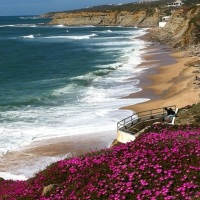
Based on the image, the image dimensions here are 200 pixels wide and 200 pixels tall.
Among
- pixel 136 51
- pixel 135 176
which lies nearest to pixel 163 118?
pixel 135 176

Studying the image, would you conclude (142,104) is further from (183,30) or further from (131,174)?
(183,30)

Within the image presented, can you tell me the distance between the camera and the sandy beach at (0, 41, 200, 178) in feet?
76.3

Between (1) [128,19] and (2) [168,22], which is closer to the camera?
(2) [168,22]

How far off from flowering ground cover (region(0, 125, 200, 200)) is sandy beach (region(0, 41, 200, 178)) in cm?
809

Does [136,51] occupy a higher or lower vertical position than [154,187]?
lower

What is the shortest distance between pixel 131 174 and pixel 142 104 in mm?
22980

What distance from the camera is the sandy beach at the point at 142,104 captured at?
23256 mm

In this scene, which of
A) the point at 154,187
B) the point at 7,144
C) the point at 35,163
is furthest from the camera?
the point at 7,144

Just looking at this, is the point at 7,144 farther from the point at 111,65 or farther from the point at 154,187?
the point at 111,65

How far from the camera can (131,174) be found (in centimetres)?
1166

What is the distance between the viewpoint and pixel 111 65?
200ft

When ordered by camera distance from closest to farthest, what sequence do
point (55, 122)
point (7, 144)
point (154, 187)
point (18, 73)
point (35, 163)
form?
point (154, 187) < point (35, 163) < point (7, 144) < point (55, 122) < point (18, 73)

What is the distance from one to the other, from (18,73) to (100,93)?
21489 mm

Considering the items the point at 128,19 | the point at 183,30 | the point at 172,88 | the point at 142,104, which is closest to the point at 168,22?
the point at 183,30
